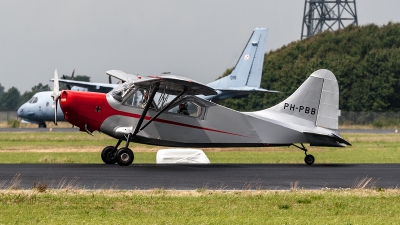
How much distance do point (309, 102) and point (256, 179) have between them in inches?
263

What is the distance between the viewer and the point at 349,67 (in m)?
79.6

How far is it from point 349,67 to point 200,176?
6209 centimetres

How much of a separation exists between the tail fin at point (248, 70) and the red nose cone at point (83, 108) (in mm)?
29200

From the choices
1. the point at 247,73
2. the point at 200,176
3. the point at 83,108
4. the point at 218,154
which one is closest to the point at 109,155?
the point at 83,108

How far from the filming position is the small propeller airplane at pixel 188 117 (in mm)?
23406

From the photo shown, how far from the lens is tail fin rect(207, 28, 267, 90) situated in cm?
5284

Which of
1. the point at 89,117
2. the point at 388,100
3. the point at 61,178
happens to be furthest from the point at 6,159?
the point at 388,100

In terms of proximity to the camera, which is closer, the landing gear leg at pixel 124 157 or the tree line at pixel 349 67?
the landing gear leg at pixel 124 157

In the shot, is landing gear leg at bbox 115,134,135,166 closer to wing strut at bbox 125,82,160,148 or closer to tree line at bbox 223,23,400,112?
wing strut at bbox 125,82,160,148

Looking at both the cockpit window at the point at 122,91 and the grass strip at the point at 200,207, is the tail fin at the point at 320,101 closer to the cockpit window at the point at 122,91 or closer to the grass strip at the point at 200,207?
the cockpit window at the point at 122,91

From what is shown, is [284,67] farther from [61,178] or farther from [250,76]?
[61,178]

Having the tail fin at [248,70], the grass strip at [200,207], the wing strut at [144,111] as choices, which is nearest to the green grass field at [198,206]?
the grass strip at [200,207]

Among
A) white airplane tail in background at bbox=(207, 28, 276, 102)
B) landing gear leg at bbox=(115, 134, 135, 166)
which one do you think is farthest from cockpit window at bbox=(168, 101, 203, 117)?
white airplane tail in background at bbox=(207, 28, 276, 102)

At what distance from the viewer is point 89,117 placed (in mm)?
23500
